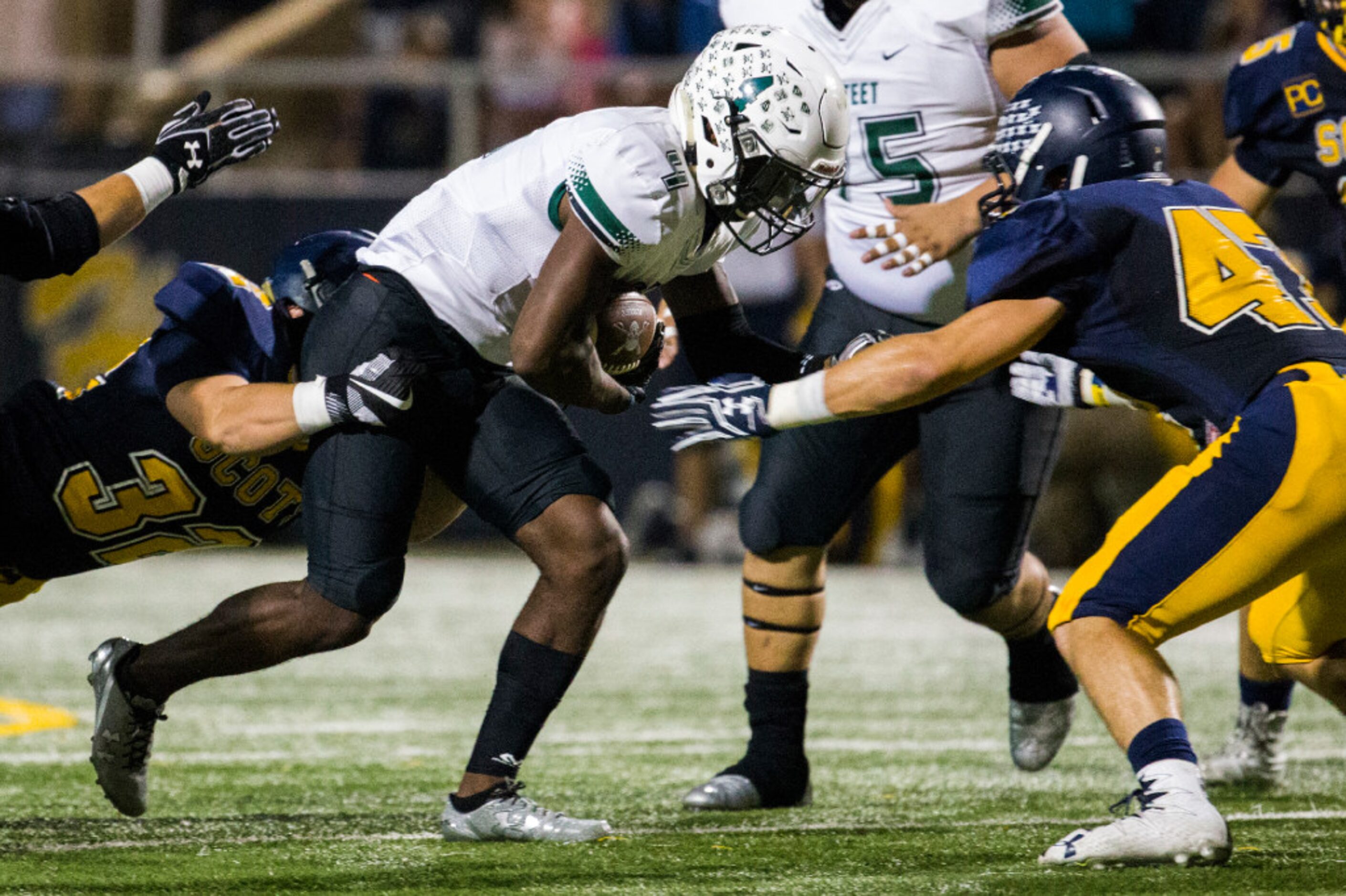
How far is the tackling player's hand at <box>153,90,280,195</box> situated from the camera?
3.60m

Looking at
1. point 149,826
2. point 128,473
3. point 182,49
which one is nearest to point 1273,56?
point 128,473

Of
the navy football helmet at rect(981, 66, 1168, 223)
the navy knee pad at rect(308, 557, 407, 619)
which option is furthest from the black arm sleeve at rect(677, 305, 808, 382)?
the navy knee pad at rect(308, 557, 407, 619)

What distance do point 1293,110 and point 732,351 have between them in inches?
62.5

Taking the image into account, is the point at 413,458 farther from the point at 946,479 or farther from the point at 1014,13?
the point at 1014,13

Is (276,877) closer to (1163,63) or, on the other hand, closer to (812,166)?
(812,166)

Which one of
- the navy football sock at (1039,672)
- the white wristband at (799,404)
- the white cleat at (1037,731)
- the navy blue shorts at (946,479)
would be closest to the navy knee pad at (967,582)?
the navy blue shorts at (946,479)

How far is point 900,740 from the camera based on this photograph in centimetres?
467

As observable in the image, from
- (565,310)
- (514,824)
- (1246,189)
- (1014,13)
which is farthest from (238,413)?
(1246,189)

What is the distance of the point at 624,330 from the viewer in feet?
11.1

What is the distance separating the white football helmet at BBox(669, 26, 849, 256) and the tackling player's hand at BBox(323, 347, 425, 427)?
624mm

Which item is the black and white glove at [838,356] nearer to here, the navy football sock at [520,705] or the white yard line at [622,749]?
the navy football sock at [520,705]

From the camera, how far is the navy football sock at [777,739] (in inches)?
146

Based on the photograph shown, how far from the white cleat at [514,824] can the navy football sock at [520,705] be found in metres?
0.05

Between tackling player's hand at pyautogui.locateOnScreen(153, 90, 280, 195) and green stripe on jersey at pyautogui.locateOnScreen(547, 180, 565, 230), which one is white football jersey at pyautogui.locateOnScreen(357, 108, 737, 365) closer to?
green stripe on jersey at pyautogui.locateOnScreen(547, 180, 565, 230)
